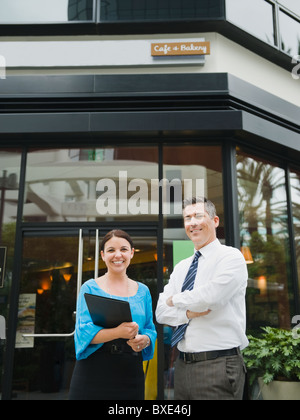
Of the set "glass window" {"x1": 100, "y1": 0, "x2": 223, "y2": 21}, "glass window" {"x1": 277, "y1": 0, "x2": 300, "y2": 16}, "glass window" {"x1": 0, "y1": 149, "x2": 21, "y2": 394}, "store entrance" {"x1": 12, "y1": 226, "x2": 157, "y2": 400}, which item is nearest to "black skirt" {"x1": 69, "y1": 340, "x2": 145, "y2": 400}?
"store entrance" {"x1": 12, "y1": 226, "x2": 157, "y2": 400}

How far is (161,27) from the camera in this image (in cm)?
612

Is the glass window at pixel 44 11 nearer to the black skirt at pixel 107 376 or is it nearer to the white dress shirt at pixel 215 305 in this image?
the white dress shirt at pixel 215 305

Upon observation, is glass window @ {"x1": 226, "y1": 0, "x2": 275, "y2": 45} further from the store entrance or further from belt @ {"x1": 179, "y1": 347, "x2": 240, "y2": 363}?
belt @ {"x1": 179, "y1": 347, "x2": 240, "y2": 363}

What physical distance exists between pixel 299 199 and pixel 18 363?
5.09 meters

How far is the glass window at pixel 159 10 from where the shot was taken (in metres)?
6.10

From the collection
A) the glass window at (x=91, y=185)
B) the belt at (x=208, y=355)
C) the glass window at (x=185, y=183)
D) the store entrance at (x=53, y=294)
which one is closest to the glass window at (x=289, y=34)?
the glass window at (x=185, y=183)

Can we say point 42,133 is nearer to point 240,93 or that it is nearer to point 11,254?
point 11,254

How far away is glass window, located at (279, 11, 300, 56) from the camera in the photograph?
6.94 meters

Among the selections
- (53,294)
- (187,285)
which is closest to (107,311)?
(187,285)

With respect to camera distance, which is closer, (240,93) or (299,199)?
(240,93)

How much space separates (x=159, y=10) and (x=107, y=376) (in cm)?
540

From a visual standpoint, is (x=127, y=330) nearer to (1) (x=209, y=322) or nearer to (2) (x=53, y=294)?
(1) (x=209, y=322)

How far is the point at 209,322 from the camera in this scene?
108 inches
